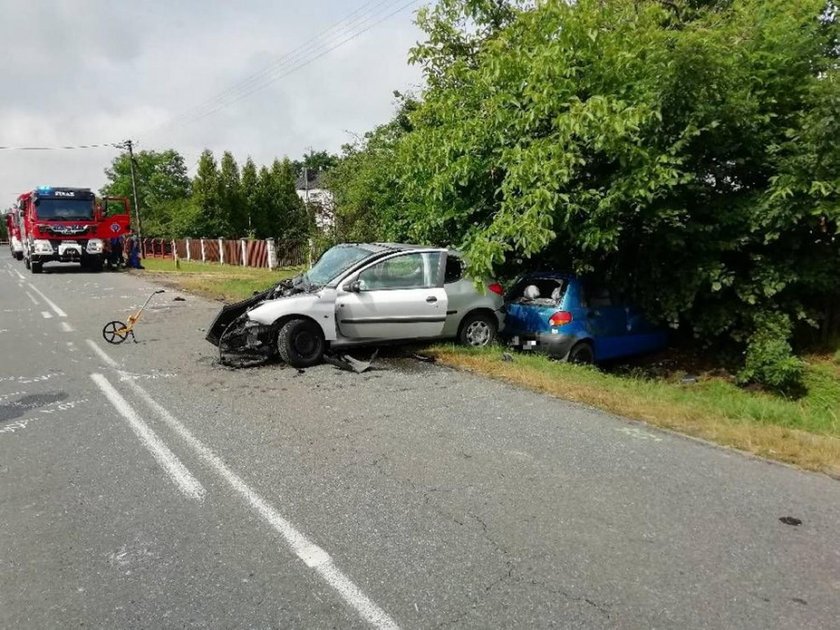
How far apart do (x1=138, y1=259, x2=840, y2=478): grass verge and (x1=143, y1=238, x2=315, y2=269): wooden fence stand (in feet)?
49.0

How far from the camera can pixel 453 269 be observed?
944 cm

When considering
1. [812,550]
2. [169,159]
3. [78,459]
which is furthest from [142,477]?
[169,159]

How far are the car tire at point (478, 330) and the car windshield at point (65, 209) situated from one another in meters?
21.9

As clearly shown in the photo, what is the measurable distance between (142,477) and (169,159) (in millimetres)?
77135

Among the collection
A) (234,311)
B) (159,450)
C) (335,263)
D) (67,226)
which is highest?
(67,226)

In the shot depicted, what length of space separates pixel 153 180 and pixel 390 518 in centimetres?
7078

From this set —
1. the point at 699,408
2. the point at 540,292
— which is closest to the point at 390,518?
the point at 699,408

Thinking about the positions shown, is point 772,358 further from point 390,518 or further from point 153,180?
point 153,180

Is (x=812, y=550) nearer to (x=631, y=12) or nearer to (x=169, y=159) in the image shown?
(x=631, y=12)

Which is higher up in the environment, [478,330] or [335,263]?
[335,263]

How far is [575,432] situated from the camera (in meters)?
5.55

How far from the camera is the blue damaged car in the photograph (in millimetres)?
9508

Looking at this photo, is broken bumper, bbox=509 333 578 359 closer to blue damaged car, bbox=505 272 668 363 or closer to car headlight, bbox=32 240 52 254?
blue damaged car, bbox=505 272 668 363

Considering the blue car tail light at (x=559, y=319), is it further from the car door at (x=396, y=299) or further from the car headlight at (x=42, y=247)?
the car headlight at (x=42, y=247)
